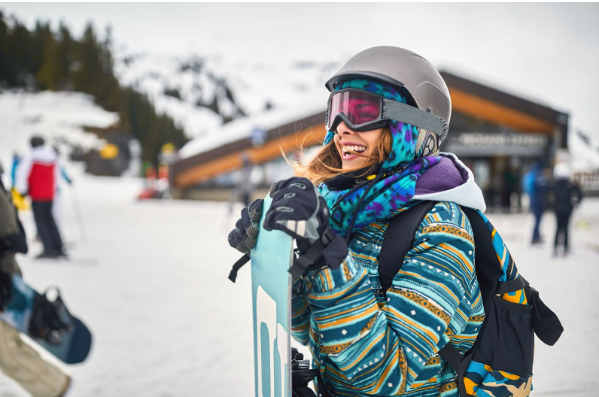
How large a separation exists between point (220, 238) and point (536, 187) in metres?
7.02

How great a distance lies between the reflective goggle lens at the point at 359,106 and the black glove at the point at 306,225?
0.33m

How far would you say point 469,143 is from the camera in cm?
1984

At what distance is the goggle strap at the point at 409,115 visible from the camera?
3.83ft

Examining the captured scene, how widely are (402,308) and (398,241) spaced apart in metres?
0.16

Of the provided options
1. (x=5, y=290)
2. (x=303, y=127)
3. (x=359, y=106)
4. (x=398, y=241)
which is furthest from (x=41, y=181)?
(x=303, y=127)

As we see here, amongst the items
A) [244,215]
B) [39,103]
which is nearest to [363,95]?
[244,215]

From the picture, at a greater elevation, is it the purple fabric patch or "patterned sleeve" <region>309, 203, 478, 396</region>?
the purple fabric patch

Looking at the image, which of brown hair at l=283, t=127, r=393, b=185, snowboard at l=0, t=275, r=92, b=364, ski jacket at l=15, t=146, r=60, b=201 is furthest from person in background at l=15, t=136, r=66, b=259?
brown hair at l=283, t=127, r=393, b=185

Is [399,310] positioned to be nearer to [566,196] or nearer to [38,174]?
[38,174]

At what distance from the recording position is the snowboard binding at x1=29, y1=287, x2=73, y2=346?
111 inches

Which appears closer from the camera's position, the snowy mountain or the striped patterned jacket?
the striped patterned jacket

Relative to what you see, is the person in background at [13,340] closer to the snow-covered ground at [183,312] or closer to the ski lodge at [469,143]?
the snow-covered ground at [183,312]

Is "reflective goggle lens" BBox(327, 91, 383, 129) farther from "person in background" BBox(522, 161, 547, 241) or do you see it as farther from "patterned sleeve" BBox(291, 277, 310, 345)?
"person in background" BBox(522, 161, 547, 241)

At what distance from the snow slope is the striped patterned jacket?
3820cm
